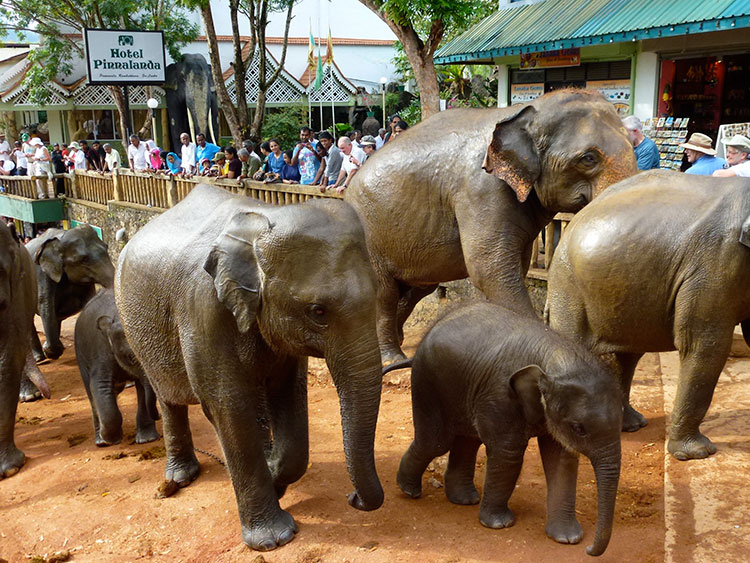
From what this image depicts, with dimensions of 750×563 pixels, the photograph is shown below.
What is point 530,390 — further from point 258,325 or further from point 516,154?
point 516,154

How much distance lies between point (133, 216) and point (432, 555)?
1516cm

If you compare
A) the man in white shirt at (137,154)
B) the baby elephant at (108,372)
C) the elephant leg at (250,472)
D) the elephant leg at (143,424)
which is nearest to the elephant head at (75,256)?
the baby elephant at (108,372)

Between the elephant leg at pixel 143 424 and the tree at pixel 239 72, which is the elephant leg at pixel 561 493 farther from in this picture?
the tree at pixel 239 72

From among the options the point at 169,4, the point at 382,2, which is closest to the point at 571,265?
the point at 382,2

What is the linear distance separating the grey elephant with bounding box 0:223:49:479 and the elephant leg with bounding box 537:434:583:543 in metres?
3.99

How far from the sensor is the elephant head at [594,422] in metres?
3.63

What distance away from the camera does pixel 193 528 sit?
14.9ft

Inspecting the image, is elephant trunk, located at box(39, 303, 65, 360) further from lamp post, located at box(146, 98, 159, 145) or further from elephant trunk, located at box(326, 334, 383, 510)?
lamp post, located at box(146, 98, 159, 145)

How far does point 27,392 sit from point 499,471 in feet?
19.0

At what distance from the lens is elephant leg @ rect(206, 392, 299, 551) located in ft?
13.3

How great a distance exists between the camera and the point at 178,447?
5137 mm

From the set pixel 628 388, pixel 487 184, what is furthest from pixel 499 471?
pixel 487 184

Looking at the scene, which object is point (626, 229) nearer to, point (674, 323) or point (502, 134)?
point (674, 323)

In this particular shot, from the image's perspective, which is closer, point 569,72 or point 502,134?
point 502,134
